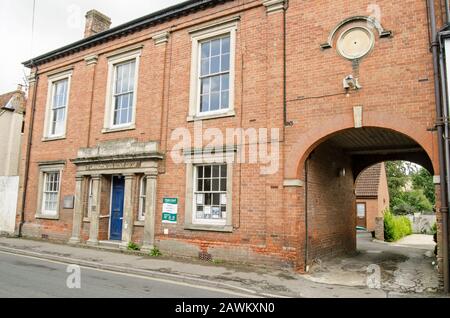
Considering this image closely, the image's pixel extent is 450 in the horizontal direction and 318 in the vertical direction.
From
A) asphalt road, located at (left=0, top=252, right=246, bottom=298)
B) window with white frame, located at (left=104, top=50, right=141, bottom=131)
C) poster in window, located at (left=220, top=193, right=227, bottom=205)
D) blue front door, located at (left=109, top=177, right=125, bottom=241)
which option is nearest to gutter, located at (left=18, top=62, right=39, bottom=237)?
window with white frame, located at (left=104, top=50, right=141, bottom=131)

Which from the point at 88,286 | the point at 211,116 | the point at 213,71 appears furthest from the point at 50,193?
the point at 88,286

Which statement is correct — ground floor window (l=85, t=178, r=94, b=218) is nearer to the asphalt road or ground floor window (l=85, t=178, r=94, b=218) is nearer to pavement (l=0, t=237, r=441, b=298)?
pavement (l=0, t=237, r=441, b=298)

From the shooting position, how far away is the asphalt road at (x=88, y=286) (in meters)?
6.96

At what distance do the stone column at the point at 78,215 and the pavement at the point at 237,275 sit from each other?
153cm

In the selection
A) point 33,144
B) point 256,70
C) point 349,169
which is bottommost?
point 349,169

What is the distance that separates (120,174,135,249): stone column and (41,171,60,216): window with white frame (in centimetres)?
452

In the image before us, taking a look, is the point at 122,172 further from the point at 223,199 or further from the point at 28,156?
the point at 28,156

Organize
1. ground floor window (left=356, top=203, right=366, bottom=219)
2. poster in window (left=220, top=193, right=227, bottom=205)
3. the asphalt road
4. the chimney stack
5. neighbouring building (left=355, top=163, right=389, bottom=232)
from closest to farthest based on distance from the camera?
the asphalt road < poster in window (left=220, top=193, right=227, bottom=205) < the chimney stack < neighbouring building (left=355, top=163, right=389, bottom=232) < ground floor window (left=356, top=203, right=366, bottom=219)

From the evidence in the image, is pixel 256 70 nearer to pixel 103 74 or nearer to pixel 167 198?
pixel 167 198

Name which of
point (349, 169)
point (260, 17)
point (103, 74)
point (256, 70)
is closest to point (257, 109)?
point (256, 70)

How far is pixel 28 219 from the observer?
1678 centimetres

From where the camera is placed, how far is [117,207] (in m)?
14.2

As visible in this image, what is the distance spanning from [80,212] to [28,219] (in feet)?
13.1

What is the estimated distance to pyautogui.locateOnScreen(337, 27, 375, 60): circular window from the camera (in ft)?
31.2
